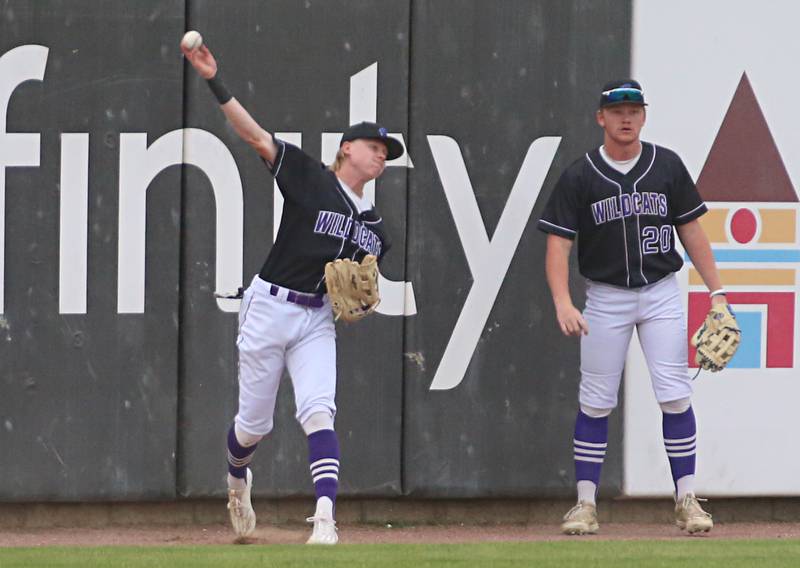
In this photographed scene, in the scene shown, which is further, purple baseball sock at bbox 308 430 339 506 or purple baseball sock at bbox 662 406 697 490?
purple baseball sock at bbox 662 406 697 490

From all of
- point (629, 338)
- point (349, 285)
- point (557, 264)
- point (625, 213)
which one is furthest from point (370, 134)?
point (629, 338)

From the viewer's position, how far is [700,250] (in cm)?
638

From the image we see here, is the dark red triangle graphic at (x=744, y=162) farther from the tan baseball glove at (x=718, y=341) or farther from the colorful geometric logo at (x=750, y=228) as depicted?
the tan baseball glove at (x=718, y=341)

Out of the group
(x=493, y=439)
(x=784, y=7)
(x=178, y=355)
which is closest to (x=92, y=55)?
(x=178, y=355)

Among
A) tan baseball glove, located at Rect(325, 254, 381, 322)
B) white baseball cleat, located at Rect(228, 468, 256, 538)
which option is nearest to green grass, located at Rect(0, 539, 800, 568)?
white baseball cleat, located at Rect(228, 468, 256, 538)

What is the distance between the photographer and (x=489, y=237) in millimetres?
6891

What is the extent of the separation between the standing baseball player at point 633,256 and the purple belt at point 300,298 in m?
1.00

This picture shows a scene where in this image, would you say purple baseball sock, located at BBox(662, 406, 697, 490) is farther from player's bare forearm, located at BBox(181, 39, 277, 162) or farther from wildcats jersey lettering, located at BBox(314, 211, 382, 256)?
player's bare forearm, located at BBox(181, 39, 277, 162)

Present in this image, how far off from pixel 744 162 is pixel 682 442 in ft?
4.58

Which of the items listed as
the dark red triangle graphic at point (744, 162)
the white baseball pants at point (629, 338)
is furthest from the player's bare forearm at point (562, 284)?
the dark red triangle graphic at point (744, 162)

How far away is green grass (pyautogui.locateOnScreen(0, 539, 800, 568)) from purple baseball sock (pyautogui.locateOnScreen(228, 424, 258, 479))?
41 centimetres

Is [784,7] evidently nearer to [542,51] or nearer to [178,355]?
[542,51]

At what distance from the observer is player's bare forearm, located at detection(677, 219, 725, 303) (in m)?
6.36

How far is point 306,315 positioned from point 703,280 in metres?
1.72
